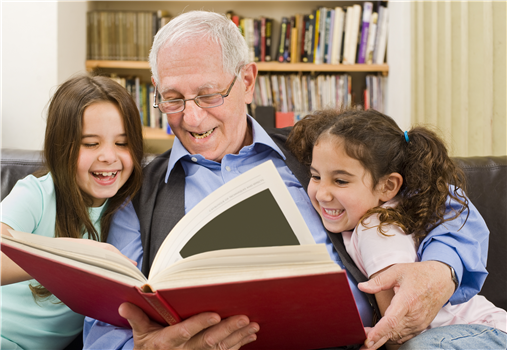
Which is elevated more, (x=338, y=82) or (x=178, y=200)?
(x=338, y=82)

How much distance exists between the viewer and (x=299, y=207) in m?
1.26

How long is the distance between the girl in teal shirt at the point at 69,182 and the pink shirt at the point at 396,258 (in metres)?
0.72

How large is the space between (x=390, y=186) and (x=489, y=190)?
0.58 meters

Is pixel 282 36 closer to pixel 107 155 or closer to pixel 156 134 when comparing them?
pixel 156 134

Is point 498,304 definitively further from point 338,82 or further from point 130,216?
point 338,82

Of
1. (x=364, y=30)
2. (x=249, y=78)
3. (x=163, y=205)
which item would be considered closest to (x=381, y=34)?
(x=364, y=30)

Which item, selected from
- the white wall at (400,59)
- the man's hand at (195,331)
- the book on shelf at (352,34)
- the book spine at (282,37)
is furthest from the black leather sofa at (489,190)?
the book spine at (282,37)

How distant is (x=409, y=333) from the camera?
900mm

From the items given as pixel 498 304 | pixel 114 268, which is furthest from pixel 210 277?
pixel 498 304

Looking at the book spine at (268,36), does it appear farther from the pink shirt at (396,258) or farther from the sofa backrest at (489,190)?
the pink shirt at (396,258)

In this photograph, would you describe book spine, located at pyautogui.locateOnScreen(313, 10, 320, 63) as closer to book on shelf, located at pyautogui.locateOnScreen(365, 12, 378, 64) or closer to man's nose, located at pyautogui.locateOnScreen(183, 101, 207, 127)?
book on shelf, located at pyautogui.locateOnScreen(365, 12, 378, 64)

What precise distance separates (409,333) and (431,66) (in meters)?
2.15

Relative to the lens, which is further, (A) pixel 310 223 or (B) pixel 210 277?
(A) pixel 310 223

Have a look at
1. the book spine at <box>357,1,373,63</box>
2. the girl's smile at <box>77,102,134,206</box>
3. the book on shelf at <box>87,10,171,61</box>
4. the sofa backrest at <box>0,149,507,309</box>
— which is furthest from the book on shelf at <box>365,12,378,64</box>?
the girl's smile at <box>77,102,134,206</box>
